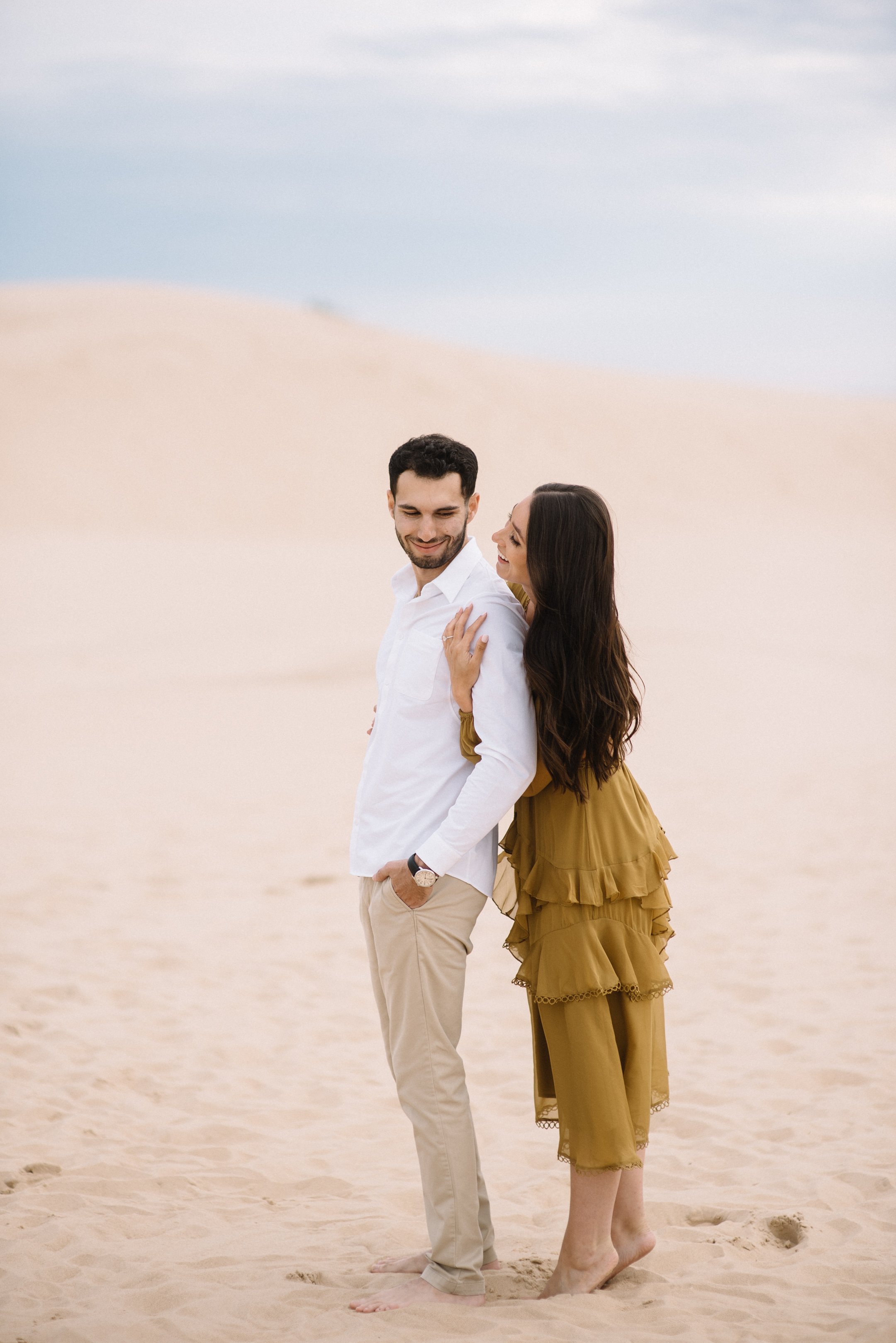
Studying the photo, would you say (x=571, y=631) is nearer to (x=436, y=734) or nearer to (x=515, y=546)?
(x=515, y=546)

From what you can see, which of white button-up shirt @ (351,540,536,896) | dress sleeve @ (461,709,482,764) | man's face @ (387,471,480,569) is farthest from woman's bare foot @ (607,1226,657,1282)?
man's face @ (387,471,480,569)

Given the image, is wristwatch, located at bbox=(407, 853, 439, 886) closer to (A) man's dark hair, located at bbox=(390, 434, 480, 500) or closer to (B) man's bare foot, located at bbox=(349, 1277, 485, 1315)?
(A) man's dark hair, located at bbox=(390, 434, 480, 500)

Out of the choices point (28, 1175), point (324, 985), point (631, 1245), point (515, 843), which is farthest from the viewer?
point (324, 985)

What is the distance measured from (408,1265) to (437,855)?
1348 mm

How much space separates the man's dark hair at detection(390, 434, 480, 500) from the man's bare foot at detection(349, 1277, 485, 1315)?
2190 millimetres

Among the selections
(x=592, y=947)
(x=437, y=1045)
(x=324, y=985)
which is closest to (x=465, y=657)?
(x=592, y=947)

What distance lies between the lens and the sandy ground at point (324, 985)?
3484 mm

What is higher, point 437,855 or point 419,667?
point 419,667

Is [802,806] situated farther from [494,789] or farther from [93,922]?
[494,789]

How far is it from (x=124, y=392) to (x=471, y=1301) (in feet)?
111

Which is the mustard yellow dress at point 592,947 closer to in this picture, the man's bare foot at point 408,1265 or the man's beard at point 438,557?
the man's beard at point 438,557

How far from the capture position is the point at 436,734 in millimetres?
3246

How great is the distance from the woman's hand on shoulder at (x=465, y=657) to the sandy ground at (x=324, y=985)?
1.63 m

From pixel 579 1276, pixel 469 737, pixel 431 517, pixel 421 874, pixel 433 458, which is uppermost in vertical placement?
pixel 433 458
